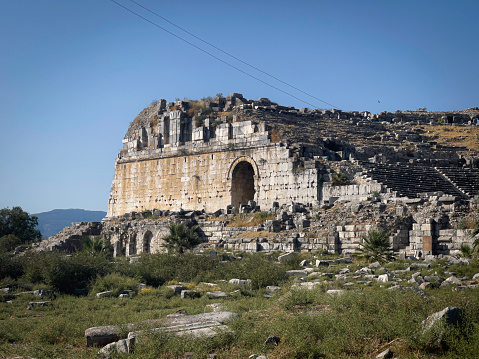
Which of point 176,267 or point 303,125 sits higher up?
point 303,125

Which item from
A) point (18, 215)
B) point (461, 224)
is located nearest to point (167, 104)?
point (18, 215)

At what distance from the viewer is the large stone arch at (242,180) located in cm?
3077

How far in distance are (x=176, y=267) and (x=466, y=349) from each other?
1186cm

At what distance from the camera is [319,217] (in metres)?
22.9

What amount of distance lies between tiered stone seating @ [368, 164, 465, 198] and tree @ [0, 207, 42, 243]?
21.2 metres

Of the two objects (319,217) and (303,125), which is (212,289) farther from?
(303,125)

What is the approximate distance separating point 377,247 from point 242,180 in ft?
44.9

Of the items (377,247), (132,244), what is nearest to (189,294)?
(377,247)

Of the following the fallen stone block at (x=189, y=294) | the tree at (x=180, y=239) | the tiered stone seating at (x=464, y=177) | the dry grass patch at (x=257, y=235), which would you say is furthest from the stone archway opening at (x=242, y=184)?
the fallen stone block at (x=189, y=294)

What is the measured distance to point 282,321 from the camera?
411 inches

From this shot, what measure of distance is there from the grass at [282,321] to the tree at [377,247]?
8.93ft

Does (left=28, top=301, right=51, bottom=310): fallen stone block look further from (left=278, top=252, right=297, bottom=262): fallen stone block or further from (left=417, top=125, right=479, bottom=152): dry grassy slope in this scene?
(left=417, top=125, right=479, bottom=152): dry grassy slope

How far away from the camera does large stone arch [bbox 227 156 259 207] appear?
3077 centimetres

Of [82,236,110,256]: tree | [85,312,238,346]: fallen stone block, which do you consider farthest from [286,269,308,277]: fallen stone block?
[82,236,110,256]: tree
